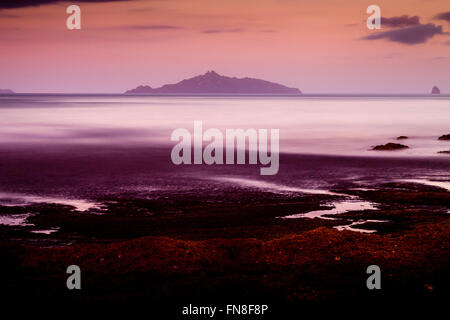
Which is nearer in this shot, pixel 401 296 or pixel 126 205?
pixel 401 296

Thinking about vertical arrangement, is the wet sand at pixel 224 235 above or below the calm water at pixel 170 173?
below

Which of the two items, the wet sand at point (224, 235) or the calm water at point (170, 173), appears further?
the calm water at point (170, 173)

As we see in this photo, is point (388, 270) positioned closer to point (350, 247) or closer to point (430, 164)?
point (350, 247)

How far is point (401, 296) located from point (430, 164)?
28.6m

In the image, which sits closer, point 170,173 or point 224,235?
point 224,235

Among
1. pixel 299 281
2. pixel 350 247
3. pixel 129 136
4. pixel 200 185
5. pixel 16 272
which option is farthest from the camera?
pixel 129 136

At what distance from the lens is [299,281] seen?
1258 cm

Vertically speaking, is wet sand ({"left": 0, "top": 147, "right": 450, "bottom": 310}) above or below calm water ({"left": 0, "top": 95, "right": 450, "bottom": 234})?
below

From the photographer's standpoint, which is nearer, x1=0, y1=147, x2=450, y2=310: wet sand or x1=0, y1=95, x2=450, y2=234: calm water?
x1=0, y1=147, x2=450, y2=310: wet sand

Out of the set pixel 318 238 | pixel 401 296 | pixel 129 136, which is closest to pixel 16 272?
pixel 318 238

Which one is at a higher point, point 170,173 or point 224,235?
point 170,173
